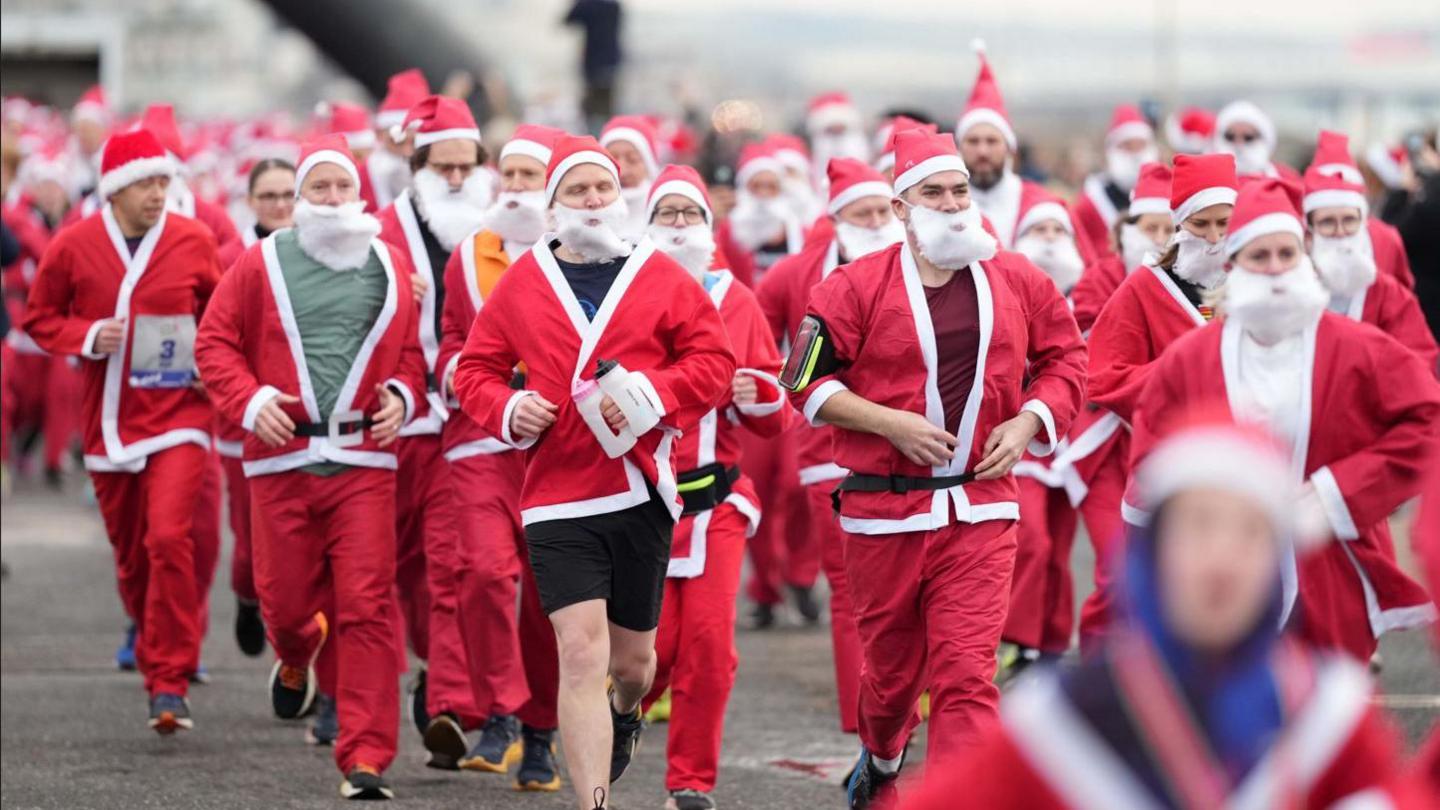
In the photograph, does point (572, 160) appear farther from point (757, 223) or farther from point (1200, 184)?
point (757, 223)

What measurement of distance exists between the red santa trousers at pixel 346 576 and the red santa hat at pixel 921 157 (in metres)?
2.29

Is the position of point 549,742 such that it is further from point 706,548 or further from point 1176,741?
point 1176,741

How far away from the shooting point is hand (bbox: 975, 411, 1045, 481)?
25.1 feet

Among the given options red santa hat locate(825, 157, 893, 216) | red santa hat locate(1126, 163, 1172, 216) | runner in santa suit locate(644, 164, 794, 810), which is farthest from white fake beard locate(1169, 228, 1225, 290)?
red santa hat locate(825, 157, 893, 216)

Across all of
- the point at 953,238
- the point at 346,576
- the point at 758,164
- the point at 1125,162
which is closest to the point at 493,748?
the point at 346,576

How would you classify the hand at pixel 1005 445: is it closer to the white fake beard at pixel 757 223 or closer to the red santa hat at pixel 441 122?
the red santa hat at pixel 441 122

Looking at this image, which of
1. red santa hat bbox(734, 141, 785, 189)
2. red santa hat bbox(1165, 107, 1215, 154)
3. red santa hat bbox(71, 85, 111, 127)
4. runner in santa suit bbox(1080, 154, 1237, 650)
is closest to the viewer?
runner in santa suit bbox(1080, 154, 1237, 650)

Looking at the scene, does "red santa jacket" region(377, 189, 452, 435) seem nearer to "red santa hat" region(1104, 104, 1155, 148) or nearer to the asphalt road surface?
the asphalt road surface

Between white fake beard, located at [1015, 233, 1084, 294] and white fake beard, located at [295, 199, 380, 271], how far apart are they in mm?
3627

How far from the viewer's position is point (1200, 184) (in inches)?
333

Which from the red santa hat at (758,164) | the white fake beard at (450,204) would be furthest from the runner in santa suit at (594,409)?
the red santa hat at (758,164)

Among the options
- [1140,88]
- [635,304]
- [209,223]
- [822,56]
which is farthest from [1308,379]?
[822,56]

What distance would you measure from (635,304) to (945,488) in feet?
3.64

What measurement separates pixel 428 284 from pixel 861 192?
5.92 ft
